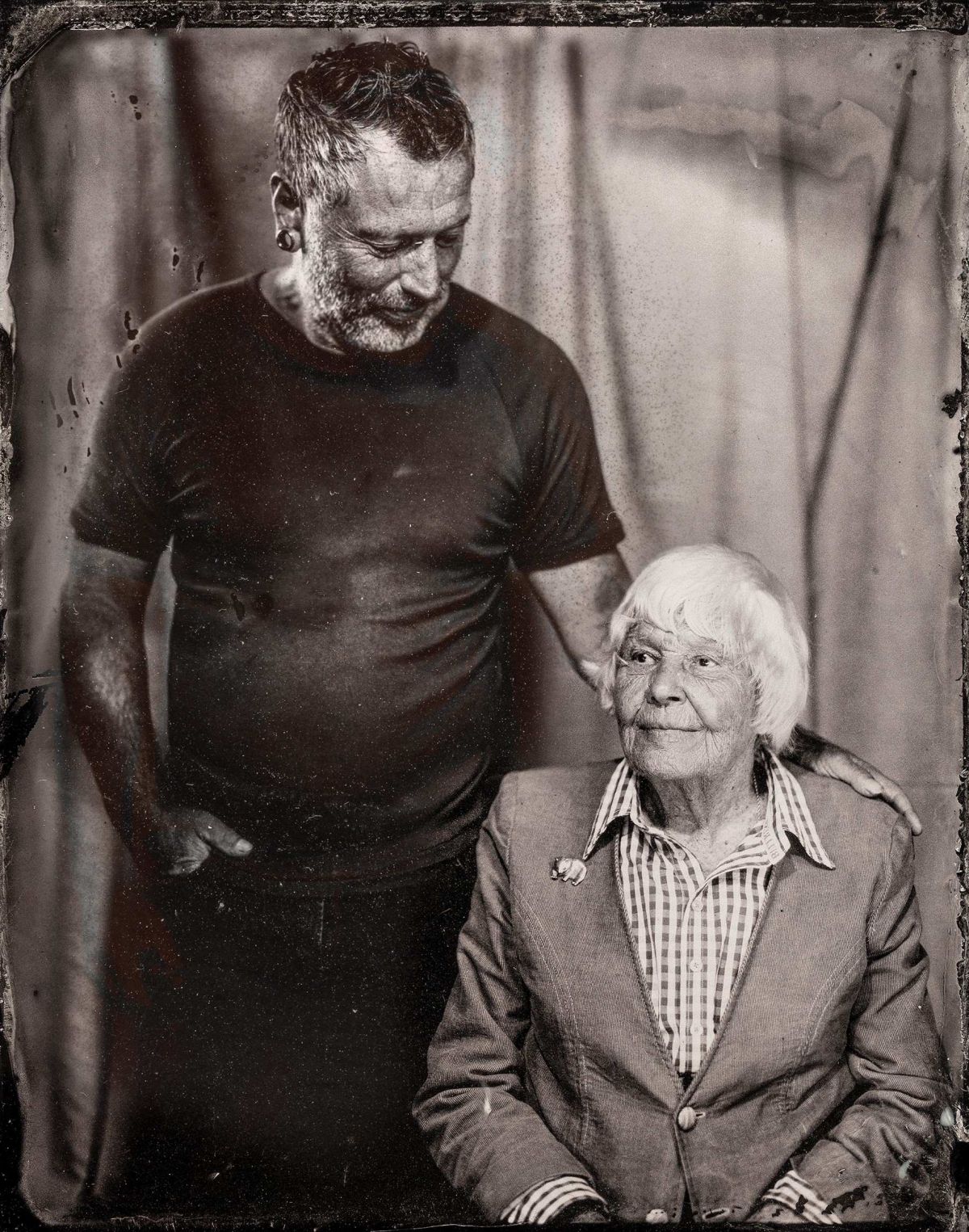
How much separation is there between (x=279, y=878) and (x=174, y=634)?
1.59ft

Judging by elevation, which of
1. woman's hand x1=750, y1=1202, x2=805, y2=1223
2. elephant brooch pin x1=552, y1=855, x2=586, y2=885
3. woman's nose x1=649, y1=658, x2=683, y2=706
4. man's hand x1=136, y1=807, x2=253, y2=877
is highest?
woman's nose x1=649, y1=658, x2=683, y2=706

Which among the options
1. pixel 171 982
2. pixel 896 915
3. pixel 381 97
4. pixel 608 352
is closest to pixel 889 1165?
pixel 896 915

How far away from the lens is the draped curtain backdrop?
95.1 inches

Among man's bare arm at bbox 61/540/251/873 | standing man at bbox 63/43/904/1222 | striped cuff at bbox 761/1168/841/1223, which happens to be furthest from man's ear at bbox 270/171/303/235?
striped cuff at bbox 761/1168/841/1223

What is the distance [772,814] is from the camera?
2.31 m

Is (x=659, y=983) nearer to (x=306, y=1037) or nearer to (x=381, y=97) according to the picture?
(x=306, y=1037)

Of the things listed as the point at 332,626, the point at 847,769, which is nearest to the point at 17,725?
the point at 332,626

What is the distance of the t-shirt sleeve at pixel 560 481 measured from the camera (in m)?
2.41

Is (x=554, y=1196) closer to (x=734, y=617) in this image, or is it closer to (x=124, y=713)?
(x=734, y=617)

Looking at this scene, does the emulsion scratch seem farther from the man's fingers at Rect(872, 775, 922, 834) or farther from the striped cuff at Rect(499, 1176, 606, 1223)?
the man's fingers at Rect(872, 775, 922, 834)

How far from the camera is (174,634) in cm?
241

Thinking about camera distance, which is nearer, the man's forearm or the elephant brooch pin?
the elephant brooch pin

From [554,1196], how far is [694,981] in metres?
0.44

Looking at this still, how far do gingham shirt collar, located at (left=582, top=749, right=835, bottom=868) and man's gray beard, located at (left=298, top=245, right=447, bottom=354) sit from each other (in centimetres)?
88
